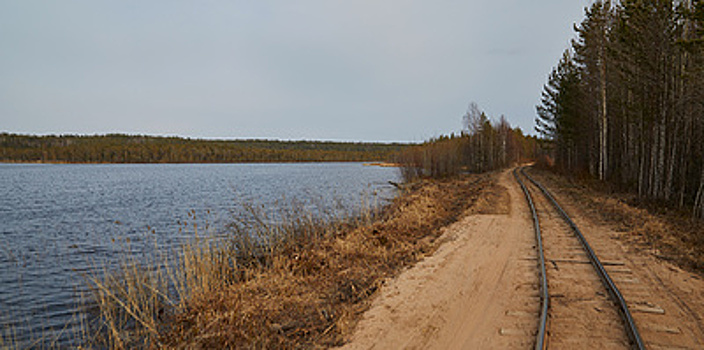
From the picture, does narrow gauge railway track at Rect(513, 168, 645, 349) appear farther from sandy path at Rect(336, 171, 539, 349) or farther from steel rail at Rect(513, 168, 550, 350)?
sandy path at Rect(336, 171, 539, 349)

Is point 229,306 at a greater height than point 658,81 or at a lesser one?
lesser

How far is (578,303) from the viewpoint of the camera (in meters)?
5.62

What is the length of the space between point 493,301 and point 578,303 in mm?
1154

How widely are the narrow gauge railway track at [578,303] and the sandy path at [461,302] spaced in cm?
22

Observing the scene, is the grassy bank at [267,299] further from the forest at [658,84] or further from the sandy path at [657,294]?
the forest at [658,84]

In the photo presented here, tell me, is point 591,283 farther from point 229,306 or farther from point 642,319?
point 229,306

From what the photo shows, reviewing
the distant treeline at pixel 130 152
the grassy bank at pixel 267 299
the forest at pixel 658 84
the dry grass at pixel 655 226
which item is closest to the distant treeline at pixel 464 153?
the forest at pixel 658 84

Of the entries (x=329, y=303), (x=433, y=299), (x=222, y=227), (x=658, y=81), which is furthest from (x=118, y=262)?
(x=658, y=81)

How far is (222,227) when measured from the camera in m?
15.3

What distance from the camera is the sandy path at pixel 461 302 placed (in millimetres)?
4789

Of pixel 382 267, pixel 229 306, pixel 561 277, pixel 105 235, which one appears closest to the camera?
pixel 229 306

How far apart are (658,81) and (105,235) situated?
21872mm

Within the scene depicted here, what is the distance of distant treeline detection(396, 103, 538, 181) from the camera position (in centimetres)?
3616

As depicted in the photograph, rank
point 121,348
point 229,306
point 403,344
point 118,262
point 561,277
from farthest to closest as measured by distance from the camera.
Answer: point 118,262 → point 561,277 → point 229,306 → point 121,348 → point 403,344
